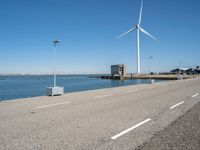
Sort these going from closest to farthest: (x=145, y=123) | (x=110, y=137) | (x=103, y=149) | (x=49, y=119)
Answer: (x=103, y=149) → (x=110, y=137) → (x=145, y=123) → (x=49, y=119)

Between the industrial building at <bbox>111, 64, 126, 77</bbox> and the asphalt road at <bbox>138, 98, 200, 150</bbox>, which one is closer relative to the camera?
the asphalt road at <bbox>138, 98, 200, 150</bbox>

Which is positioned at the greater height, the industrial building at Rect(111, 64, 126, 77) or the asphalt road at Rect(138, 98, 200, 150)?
the industrial building at Rect(111, 64, 126, 77)

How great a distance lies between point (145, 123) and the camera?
719 centimetres

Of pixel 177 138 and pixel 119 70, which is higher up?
pixel 119 70

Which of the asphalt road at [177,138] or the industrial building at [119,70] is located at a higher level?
the industrial building at [119,70]

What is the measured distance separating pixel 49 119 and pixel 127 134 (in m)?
3.51

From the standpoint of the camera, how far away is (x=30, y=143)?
16.8 ft

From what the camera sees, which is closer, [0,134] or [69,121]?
[0,134]

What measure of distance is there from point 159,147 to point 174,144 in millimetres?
461

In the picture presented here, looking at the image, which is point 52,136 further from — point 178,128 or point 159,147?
point 178,128

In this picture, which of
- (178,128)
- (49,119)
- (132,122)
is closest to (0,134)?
(49,119)

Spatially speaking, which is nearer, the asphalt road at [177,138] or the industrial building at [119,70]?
the asphalt road at [177,138]

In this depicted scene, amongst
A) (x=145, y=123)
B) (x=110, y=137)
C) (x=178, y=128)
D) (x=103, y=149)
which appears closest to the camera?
(x=103, y=149)

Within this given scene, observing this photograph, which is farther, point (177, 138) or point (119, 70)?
point (119, 70)
